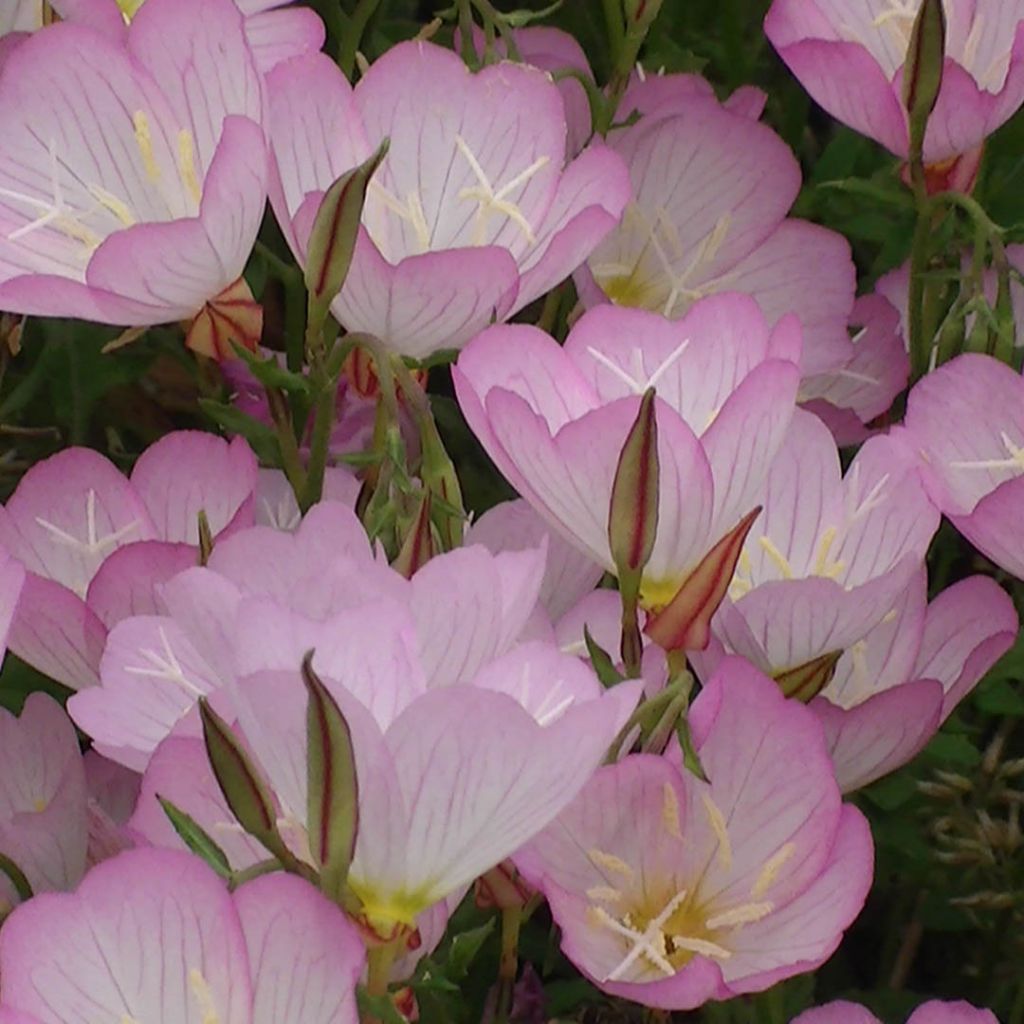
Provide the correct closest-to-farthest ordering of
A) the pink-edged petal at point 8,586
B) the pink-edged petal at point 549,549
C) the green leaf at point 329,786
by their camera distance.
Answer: the green leaf at point 329,786 → the pink-edged petal at point 8,586 → the pink-edged petal at point 549,549

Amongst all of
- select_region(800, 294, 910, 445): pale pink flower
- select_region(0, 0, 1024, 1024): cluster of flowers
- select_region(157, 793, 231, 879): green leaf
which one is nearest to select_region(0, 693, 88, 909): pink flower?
select_region(0, 0, 1024, 1024): cluster of flowers

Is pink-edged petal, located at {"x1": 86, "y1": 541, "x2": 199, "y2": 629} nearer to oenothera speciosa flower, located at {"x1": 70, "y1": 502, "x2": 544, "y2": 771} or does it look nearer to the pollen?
oenothera speciosa flower, located at {"x1": 70, "y1": 502, "x2": 544, "y2": 771}

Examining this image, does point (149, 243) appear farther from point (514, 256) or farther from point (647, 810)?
point (647, 810)

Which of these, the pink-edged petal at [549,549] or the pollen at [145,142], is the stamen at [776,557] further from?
the pollen at [145,142]

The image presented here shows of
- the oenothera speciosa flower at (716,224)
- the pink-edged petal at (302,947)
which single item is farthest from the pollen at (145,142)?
the pink-edged petal at (302,947)

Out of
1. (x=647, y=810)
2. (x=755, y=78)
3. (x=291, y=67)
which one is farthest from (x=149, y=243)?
(x=755, y=78)
